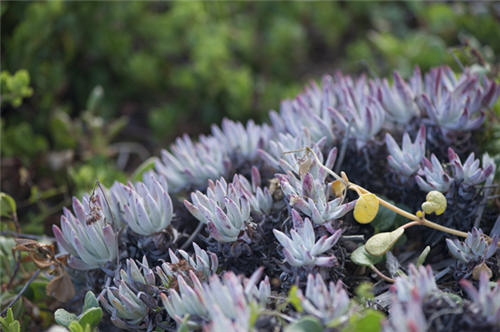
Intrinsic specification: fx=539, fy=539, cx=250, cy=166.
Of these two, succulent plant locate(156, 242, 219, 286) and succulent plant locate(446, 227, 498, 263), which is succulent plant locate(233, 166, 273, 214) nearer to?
succulent plant locate(156, 242, 219, 286)

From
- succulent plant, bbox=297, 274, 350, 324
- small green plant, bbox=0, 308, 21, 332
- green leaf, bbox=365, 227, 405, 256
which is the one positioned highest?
small green plant, bbox=0, 308, 21, 332

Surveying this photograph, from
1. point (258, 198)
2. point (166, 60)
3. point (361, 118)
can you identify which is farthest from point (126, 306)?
point (166, 60)

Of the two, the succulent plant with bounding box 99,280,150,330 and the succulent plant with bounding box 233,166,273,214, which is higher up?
the succulent plant with bounding box 233,166,273,214

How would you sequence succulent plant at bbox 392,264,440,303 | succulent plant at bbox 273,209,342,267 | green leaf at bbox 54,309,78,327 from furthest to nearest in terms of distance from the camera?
green leaf at bbox 54,309,78,327 → succulent plant at bbox 273,209,342,267 → succulent plant at bbox 392,264,440,303

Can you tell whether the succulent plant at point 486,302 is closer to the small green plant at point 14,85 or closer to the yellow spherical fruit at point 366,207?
the yellow spherical fruit at point 366,207

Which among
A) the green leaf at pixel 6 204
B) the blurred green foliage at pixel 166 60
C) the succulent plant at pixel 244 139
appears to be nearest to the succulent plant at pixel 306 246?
the succulent plant at pixel 244 139

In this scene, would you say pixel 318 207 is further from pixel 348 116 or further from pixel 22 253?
pixel 22 253

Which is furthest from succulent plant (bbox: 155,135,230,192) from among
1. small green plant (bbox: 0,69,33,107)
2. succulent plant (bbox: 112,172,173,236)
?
small green plant (bbox: 0,69,33,107)
